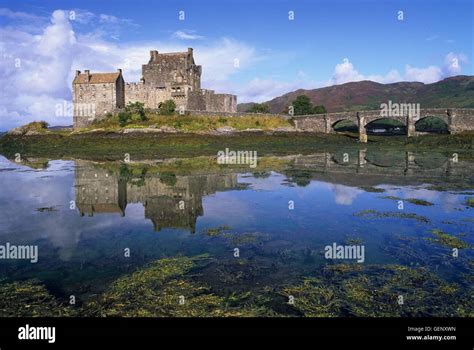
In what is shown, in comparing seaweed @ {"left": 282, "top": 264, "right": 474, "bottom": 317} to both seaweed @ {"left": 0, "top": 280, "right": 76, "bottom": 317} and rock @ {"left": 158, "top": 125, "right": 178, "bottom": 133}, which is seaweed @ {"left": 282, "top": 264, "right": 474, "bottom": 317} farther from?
rock @ {"left": 158, "top": 125, "right": 178, "bottom": 133}

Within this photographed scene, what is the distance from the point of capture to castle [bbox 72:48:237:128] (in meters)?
63.5

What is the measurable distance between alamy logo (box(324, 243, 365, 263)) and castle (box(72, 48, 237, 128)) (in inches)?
2046

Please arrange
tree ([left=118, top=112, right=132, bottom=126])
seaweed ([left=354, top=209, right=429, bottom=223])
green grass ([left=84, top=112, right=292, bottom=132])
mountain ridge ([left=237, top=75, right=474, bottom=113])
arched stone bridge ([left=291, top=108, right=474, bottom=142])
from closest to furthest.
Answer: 1. seaweed ([left=354, top=209, right=429, bottom=223])
2. green grass ([left=84, top=112, right=292, bottom=132])
3. tree ([left=118, top=112, right=132, bottom=126])
4. arched stone bridge ([left=291, top=108, right=474, bottom=142])
5. mountain ridge ([left=237, top=75, right=474, bottom=113])

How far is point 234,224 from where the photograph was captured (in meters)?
16.5

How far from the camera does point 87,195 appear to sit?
22.4 m

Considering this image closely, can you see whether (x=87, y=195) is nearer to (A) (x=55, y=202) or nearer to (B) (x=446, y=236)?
(A) (x=55, y=202)

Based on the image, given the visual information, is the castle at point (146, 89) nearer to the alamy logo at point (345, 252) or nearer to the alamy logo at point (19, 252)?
the alamy logo at point (19, 252)

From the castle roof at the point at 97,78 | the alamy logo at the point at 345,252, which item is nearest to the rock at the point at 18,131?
the castle roof at the point at 97,78

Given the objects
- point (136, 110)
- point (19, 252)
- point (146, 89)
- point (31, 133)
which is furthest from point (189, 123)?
point (19, 252)

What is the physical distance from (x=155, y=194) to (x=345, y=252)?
12.2 m

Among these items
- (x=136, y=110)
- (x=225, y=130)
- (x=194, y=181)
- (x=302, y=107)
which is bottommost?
(x=194, y=181)

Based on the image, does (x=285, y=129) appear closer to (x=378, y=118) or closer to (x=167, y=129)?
(x=378, y=118)

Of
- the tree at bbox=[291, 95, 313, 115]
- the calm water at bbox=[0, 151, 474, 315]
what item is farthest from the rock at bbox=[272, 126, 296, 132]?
the calm water at bbox=[0, 151, 474, 315]
